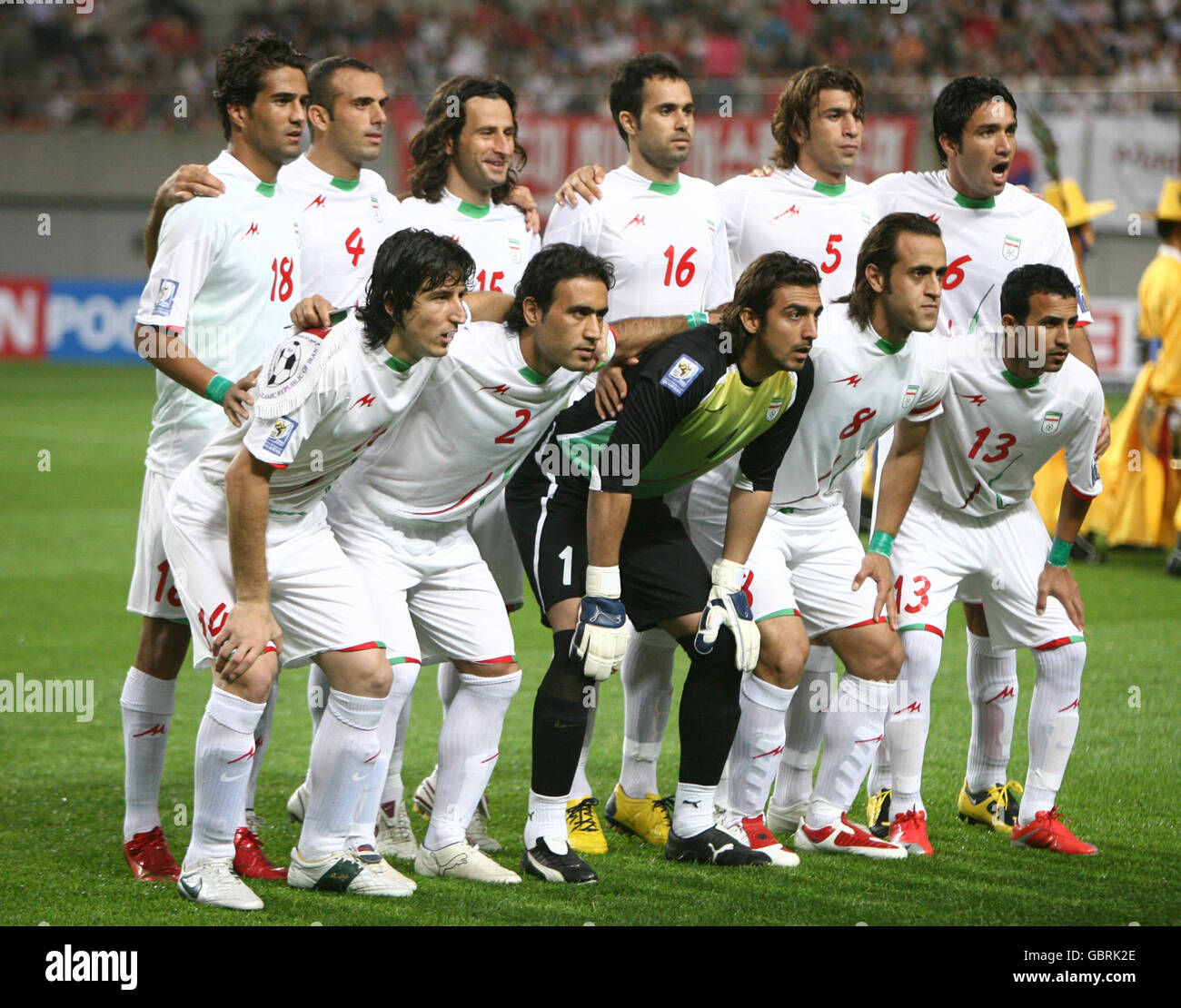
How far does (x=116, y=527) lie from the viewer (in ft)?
39.0

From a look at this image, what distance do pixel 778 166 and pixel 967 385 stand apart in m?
1.19

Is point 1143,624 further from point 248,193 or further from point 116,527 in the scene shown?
point 116,527

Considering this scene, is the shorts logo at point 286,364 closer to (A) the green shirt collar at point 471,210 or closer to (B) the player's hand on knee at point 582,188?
(A) the green shirt collar at point 471,210

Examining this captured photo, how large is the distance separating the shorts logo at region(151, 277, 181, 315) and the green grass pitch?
65.0 inches

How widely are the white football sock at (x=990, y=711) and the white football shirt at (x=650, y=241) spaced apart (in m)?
1.59

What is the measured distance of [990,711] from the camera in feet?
17.4

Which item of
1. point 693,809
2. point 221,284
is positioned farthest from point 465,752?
point 221,284

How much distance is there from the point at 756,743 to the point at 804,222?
189 cm

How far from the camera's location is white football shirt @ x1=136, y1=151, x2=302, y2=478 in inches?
183

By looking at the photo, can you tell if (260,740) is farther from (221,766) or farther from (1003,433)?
(1003,433)

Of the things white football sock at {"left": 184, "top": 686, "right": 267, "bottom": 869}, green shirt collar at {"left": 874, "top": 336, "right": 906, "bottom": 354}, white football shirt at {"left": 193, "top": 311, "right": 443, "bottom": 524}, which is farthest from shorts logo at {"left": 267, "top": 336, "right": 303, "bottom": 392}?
green shirt collar at {"left": 874, "top": 336, "right": 906, "bottom": 354}

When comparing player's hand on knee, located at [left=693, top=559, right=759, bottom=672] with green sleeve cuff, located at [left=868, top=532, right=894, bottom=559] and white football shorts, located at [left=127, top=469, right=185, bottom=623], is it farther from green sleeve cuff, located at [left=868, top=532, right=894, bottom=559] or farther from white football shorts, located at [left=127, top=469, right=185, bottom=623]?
white football shorts, located at [left=127, top=469, right=185, bottom=623]

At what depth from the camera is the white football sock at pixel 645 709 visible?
17.3 feet
